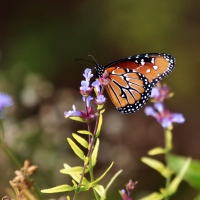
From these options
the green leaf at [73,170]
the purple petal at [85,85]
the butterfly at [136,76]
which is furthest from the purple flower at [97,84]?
the butterfly at [136,76]

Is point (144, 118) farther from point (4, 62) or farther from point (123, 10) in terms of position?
point (4, 62)

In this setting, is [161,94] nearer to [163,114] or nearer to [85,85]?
[163,114]

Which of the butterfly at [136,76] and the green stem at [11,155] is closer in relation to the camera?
the green stem at [11,155]

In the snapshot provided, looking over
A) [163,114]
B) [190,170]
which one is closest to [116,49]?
[190,170]

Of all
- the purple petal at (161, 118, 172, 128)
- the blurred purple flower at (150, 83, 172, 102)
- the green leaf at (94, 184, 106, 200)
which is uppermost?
the blurred purple flower at (150, 83, 172, 102)

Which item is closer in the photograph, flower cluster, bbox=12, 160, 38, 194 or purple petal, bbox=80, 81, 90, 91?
flower cluster, bbox=12, 160, 38, 194

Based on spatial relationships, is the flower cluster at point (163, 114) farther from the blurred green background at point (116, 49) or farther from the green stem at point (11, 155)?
the blurred green background at point (116, 49)

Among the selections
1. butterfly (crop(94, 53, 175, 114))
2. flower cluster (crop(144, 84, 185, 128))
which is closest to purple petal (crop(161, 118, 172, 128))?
flower cluster (crop(144, 84, 185, 128))

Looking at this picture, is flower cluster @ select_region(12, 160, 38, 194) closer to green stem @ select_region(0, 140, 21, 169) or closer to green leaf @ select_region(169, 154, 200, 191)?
green stem @ select_region(0, 140, 21, 169)
